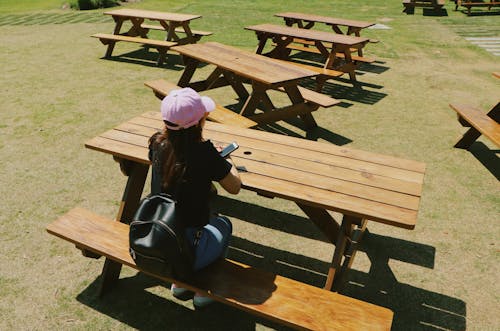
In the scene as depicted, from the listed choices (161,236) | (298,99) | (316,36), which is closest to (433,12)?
(316,36)

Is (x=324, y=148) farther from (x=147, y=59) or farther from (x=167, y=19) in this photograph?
(x=147, y=59)

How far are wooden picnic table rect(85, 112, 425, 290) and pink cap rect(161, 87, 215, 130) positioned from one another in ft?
2.29

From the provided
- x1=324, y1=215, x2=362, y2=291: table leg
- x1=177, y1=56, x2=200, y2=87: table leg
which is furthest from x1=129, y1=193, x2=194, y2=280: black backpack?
x1=177, y1=56, x2=200, y2=87: table leg

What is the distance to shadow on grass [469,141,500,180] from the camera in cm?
515

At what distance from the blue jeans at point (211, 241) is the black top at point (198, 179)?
0.12 metres

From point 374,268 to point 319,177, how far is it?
1.16 m

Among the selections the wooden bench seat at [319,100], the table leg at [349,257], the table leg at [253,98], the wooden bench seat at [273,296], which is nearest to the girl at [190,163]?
the wooden bench seat at [273,296]

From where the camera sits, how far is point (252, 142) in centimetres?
348

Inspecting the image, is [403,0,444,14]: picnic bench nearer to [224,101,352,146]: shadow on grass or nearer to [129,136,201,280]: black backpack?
[224,101,352,146]: shadow on grass

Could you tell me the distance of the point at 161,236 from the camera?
2350 mm

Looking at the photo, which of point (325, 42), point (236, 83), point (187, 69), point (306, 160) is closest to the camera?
point (306, 160)

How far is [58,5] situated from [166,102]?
18147 millimetres

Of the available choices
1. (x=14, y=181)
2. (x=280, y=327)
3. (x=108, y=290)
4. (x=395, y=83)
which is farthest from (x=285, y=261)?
(x=395, y=83)

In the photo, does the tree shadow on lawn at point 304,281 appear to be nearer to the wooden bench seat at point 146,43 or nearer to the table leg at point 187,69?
the table leg at point 187,69
